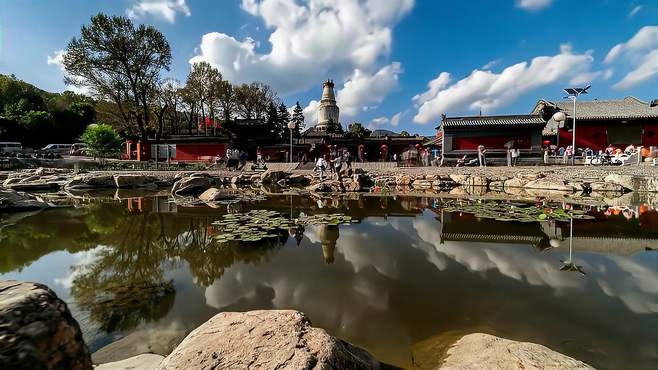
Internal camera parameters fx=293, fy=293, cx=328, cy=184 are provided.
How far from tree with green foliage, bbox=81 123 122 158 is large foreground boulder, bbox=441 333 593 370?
31.0 m

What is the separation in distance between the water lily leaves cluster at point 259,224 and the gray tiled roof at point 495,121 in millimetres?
19653

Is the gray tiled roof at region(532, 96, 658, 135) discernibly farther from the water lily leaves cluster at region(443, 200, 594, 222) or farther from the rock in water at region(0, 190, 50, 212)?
the rock in water at region(0, 190, 50, 212)

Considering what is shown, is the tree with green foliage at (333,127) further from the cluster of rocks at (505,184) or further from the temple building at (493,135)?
the cluster of rocks at (505,184)

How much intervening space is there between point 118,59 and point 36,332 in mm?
33363

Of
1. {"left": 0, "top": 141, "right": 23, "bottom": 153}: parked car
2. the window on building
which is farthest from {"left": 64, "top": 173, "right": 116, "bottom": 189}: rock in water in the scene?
the window on building

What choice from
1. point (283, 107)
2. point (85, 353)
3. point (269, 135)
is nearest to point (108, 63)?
point (269, 135)

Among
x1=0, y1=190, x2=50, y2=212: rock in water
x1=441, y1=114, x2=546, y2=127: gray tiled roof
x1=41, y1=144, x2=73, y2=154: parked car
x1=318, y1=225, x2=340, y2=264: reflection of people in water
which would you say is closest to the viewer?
x1=318, y1=225, x2=340, y2=264: reflection of people in water

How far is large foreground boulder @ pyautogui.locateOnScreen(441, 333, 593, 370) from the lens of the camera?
2.15 meters

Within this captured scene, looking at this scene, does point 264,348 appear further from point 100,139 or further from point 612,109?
point 612,109

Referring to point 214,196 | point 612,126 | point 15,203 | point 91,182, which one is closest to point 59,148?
point 91,182

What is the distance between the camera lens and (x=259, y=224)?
728cm

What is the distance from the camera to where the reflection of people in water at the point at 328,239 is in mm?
5145

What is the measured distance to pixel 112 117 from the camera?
34469mm

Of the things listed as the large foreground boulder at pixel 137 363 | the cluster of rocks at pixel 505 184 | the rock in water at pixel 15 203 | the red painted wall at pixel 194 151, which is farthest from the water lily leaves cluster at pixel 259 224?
the red painted wall at pixel 194 151
